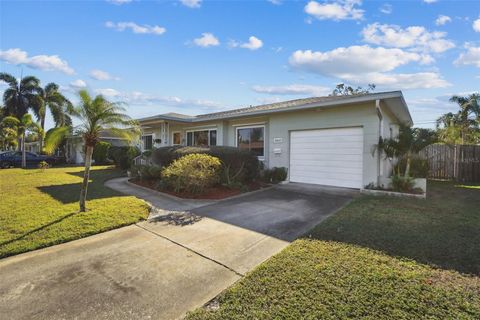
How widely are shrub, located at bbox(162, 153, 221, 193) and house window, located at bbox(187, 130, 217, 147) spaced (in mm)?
5043

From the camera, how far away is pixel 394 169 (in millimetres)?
10539

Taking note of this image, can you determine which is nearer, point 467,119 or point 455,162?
point 455,162

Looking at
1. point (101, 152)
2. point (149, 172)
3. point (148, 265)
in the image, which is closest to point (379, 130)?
point (148, 265)

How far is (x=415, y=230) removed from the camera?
4.71 m

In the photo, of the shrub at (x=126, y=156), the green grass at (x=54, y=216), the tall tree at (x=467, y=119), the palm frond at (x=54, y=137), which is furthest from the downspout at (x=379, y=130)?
the tall tree at (x=467, y=119)

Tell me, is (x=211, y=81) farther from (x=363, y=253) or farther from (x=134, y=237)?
(x=363, y=253)

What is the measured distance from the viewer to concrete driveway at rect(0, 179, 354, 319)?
2.63 m

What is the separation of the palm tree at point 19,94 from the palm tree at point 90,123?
104 feet

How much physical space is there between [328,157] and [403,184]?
2.59m

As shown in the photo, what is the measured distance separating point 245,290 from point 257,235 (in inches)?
71.6

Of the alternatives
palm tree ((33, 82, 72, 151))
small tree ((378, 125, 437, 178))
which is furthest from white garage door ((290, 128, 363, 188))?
palm tree ((33, 82, 72, 151))

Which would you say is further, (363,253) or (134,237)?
(134,237)

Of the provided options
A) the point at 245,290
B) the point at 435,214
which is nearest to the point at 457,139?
the point at 435,214

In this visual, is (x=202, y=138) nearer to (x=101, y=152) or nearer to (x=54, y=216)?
(x=54, y=216)
